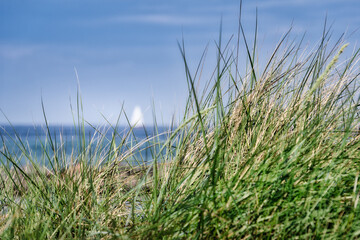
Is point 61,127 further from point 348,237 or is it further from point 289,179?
point 348,237

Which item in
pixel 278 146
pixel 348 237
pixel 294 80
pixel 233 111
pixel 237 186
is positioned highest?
pixel 294 80

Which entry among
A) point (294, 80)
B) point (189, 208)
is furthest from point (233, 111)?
point (189, 208)

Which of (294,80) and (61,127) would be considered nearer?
(294,80)

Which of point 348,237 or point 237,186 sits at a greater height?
point 237,186

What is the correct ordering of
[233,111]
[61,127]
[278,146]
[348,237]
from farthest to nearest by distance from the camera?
[61,127] → [233,111] → [278,146] → [348,237]

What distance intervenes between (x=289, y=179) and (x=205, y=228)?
0.95ft

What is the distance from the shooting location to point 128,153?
1.84 metres

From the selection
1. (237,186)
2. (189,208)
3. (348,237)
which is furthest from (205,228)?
(348,237)

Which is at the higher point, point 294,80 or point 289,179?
point 294,80

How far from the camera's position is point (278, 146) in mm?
1268

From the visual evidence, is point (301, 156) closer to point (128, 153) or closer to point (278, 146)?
point (278, 146)

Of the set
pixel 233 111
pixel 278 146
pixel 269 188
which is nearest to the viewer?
pixel 269 188

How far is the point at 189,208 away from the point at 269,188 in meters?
0.26

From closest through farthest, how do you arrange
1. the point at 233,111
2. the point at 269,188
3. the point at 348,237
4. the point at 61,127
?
the point at 348,237 < the point at 269,188 < the point at 233,111 < the point at 61,127
